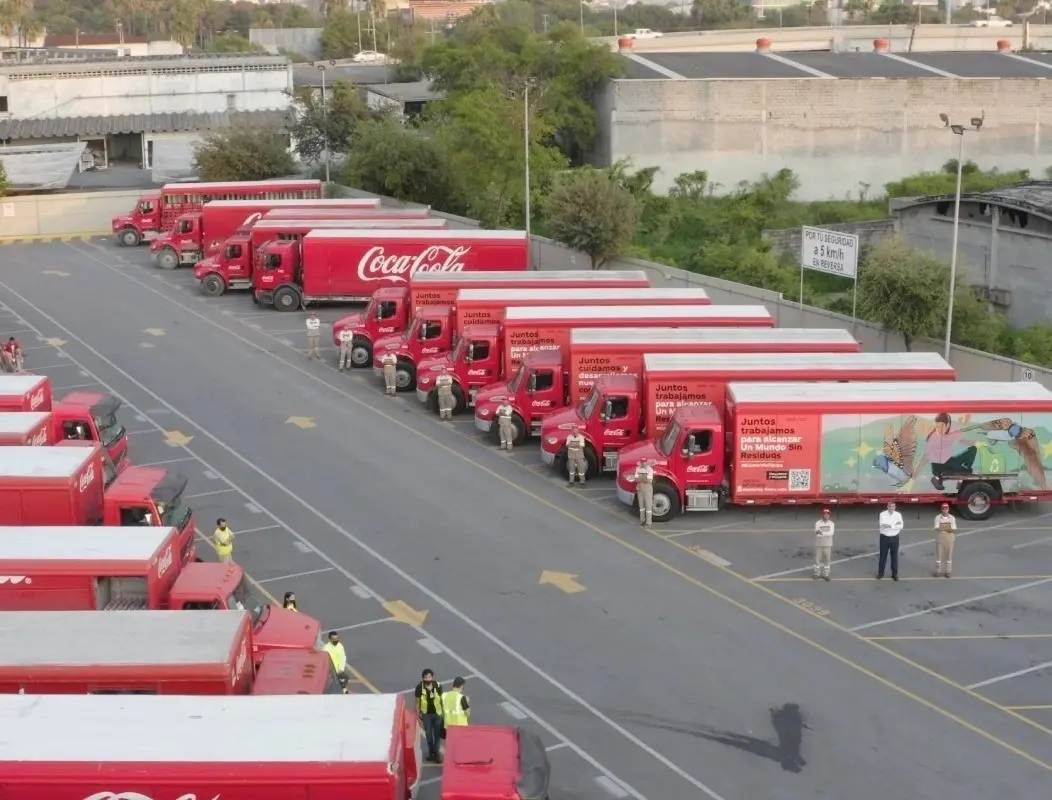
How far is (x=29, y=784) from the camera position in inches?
570

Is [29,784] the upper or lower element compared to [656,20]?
lower

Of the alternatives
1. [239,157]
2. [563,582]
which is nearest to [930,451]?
[563,582]

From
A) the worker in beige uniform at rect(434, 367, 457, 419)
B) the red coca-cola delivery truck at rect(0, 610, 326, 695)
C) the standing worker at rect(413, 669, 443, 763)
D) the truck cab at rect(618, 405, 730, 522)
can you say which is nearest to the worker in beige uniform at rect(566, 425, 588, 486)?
the truck cab at rect(618, 405, 730, 522)

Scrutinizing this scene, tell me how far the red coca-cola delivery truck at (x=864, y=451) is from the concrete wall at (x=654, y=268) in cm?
513

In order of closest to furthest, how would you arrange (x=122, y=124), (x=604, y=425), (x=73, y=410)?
(x=73, y=410)
(x=604, y=425)
(x=122, y=124)

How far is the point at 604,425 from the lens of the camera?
30.7 meters

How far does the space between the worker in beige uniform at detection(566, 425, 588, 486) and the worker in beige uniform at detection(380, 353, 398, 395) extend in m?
8.19

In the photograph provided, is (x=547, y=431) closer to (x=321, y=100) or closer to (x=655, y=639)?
(x=655, y=639)

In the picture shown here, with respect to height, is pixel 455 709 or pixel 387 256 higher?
pixel 387 256

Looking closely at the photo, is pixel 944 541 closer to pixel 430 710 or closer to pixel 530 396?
pixel 430 710

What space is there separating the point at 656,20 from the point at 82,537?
581ft

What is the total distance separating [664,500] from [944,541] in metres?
5.61

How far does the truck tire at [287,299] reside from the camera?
47.8m

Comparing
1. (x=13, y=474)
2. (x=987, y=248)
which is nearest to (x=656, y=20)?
(x=987, y=248)
